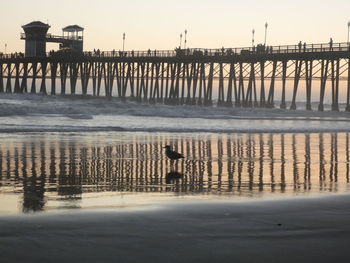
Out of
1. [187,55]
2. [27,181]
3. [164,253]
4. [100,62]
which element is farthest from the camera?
[100,62]

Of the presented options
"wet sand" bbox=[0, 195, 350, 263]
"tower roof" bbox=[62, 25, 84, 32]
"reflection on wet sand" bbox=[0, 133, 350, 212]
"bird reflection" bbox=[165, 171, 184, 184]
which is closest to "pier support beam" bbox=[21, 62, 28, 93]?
"tower roof" bbox=[62, 25, 84, 32]

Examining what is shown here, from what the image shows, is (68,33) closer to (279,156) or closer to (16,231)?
(279,156)

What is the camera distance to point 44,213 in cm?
668

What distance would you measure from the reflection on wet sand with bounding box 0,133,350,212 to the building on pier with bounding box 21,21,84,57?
56.9 meters

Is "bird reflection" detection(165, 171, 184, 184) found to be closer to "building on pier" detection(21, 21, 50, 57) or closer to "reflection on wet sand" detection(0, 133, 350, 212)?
"reflection on wet sand" detection(0, 133, 350, 212)

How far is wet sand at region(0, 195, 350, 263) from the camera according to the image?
504cm

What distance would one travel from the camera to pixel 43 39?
74.1m

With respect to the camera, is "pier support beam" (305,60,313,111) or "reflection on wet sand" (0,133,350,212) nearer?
"reflection on wet sand" (0,133,350,212)

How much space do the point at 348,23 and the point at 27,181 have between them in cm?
5348

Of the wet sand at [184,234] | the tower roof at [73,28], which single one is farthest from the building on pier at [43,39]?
the wet sand at [184,234]

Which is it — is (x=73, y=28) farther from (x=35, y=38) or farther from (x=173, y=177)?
(x=173, y=177)

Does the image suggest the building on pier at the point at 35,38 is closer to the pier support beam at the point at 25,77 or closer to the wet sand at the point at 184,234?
the pier support beam at the point at 25,77

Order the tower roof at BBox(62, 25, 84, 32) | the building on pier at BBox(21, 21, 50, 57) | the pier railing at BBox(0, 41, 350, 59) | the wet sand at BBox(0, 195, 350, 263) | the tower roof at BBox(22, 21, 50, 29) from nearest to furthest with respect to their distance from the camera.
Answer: the wet sand at BBox(0, 195, 350, 263) → the pier railing at BBox(0, 41, 350, 59) → the tower roof at BBox(22, 21, 50, 29) → the building on pier at BBox(21, 21, 50, 57) → the tower roof at BBox(62, 25, 84, 32)

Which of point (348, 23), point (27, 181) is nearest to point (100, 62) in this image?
point (348, 23)
